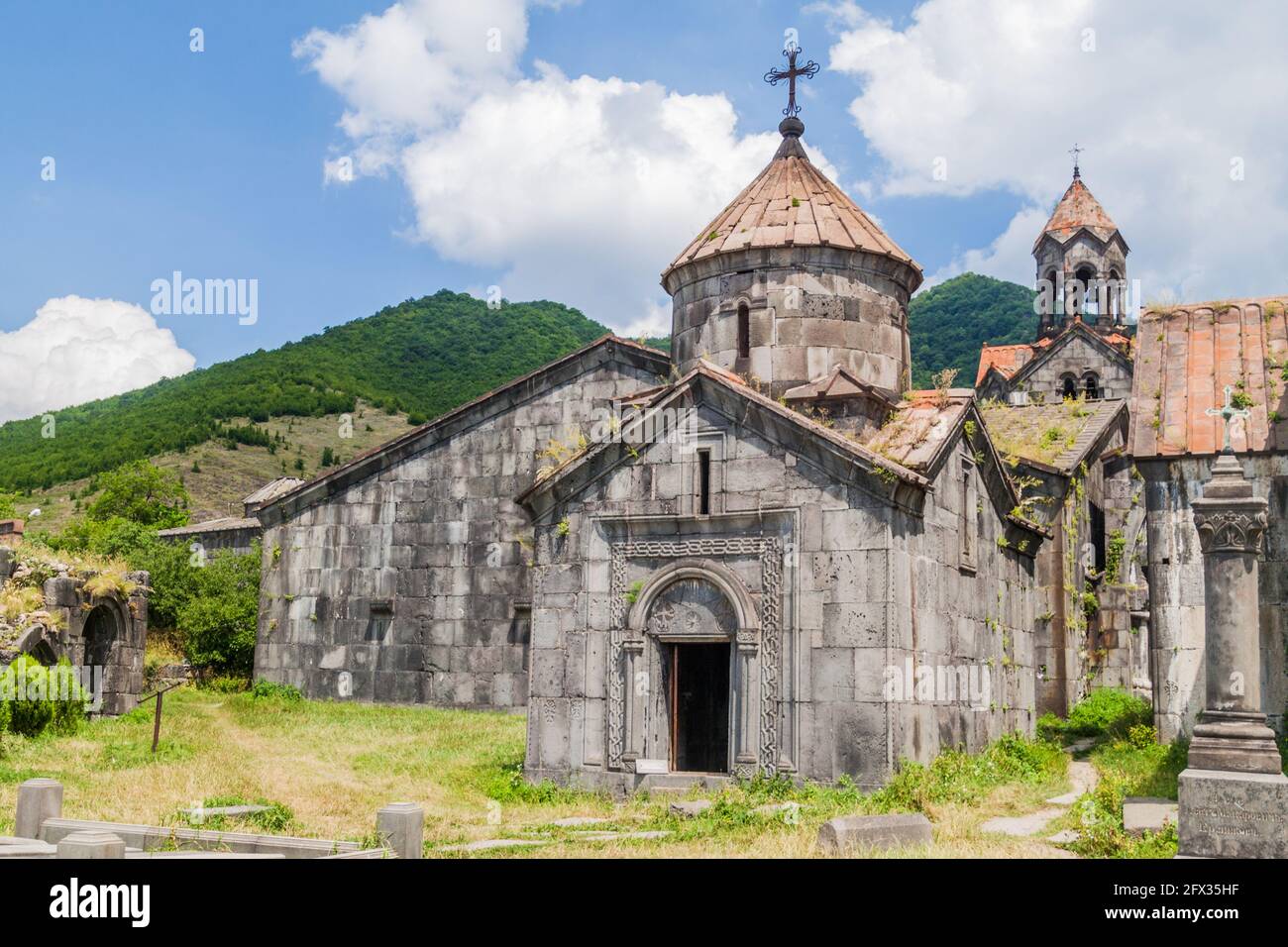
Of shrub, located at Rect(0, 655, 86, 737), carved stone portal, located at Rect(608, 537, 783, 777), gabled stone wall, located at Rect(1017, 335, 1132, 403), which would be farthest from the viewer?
gabled stone wall, located at Rect(1017, 335, 1132, 403)

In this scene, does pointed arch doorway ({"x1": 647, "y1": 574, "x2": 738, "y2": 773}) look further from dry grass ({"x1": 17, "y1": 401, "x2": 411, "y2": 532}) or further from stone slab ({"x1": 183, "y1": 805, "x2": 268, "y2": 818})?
dry grass ({"x1": 17, "y1": 401, "x2": 411, "y2": 532})

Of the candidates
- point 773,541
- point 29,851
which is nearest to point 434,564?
point 773,541

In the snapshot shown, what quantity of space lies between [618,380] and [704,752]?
6.98 meters

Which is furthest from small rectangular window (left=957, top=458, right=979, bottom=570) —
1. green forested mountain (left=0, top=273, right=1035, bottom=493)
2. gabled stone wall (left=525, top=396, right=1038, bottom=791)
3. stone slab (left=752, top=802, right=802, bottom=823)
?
green forested mountain (left=0, top=273, right=1035, bottom=493)

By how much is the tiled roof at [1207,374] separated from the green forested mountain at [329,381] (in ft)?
134

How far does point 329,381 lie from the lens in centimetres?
5747

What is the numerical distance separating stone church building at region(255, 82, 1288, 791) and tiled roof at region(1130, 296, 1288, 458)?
43mm

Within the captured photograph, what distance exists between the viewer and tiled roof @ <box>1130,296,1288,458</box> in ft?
42.8

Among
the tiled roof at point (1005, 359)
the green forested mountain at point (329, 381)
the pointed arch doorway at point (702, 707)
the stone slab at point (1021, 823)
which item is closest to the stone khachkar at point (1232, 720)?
the stone slab at point (1021, 823)

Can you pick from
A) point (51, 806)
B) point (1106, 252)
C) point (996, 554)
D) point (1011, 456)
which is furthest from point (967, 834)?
point (1106, 252)
